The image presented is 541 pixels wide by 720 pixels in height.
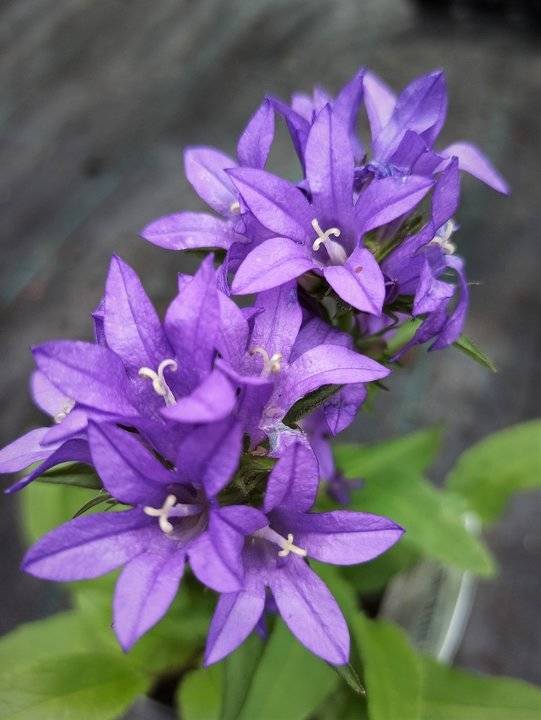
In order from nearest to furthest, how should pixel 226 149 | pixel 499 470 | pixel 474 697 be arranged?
pixel 474 697, pixel 499 470, pixel 226 149

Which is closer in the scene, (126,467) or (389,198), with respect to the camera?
(126,467)

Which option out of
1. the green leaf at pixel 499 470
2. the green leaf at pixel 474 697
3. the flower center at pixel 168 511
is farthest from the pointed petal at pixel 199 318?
the green leaf at pixel 499 470

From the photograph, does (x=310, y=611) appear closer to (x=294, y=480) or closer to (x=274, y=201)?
(x=294, y=480)

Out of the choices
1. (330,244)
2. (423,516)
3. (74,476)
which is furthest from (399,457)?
(74,476)

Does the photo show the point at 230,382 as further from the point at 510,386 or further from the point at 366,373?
the point at 510,386

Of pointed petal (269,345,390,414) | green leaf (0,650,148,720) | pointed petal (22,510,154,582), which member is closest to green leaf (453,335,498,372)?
pointed petal (269,345,390,414)

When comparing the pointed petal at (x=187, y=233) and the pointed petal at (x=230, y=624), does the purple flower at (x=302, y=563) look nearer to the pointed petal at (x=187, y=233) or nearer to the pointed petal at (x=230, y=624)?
the pointed petal at (x=230, y=624)
